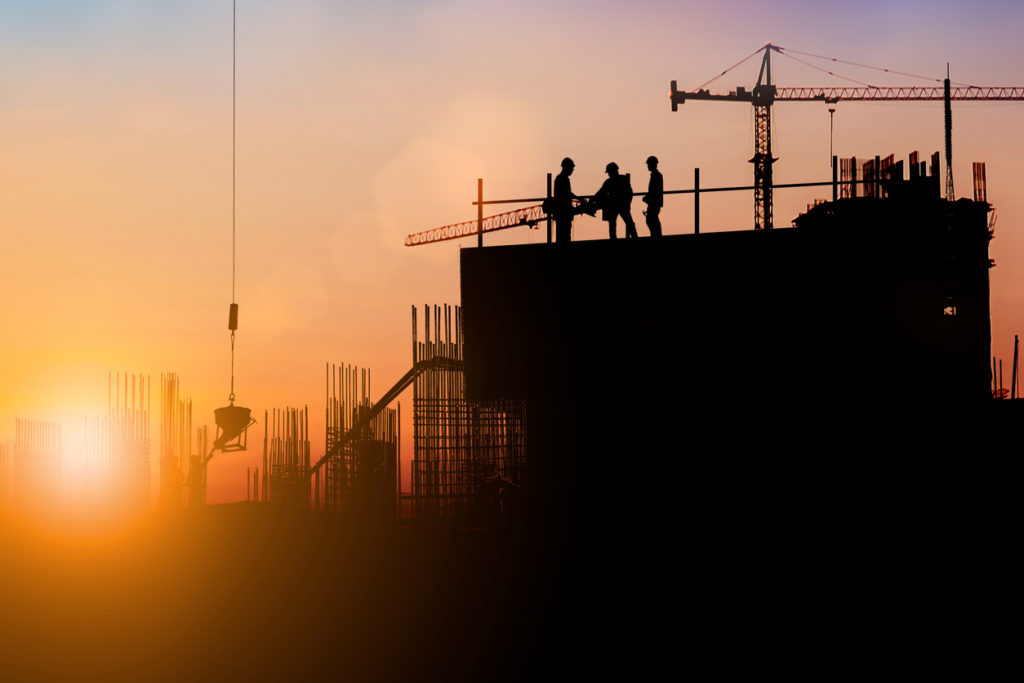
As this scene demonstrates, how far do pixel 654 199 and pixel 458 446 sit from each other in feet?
33.4

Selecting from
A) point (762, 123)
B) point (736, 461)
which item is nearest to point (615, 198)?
point (736, 461)

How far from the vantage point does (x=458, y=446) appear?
95.9 feet

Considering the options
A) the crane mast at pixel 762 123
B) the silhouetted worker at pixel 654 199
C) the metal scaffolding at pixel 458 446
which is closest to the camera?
the silhouetted worker at pixel 654 199

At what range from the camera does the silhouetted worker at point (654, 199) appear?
2089cm

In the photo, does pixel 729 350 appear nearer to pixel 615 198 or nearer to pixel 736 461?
pixel 736 461

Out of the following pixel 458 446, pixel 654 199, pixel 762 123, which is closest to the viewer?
pixel 654 199

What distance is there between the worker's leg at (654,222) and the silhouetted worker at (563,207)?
4.96ft

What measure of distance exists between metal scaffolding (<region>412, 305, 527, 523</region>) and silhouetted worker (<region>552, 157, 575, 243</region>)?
6.25m

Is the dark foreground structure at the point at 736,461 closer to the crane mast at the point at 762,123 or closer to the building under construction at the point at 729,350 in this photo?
the building under construction at the point at 729,350

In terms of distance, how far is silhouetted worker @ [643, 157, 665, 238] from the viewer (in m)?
20.9

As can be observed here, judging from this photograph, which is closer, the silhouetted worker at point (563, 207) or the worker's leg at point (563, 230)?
the silhouetted worker at point (563, 207)

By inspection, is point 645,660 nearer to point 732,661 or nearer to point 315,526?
point 732,661

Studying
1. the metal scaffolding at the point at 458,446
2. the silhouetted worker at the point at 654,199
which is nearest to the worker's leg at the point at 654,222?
the silhouetted worker at the point at 654,199

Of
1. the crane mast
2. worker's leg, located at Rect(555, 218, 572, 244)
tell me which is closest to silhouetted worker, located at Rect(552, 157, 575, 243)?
worker's leg, located at Rect(555, 218, 572, 244)
